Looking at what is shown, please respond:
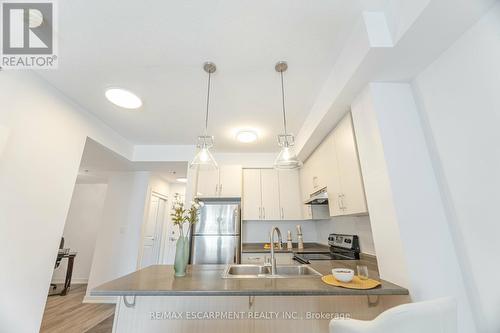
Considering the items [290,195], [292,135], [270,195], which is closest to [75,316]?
[270,195]

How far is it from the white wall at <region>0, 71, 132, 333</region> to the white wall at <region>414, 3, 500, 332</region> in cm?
323

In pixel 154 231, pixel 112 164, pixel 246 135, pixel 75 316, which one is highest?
pixel 246 135

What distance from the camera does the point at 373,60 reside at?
4.44 ft

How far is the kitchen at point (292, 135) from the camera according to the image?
113cm

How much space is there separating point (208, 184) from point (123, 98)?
178 centimetres

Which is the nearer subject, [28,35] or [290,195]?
[28,35]

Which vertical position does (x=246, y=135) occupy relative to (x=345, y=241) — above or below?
above

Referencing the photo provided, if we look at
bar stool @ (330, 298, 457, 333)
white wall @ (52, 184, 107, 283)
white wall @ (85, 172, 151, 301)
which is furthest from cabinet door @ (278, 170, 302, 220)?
white wall @ (52, 184, 107, 283)

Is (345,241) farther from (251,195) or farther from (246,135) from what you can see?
(246,135)

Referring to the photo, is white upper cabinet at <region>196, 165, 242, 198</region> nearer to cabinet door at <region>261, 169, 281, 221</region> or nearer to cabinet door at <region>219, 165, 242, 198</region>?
cabinet door at <region>219, 165, 242, 198</region>

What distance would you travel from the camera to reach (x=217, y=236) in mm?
3143

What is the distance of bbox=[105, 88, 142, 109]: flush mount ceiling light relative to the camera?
212cm

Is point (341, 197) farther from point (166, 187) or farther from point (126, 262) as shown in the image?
point (166, 187)

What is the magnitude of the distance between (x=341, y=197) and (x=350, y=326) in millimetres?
1305
